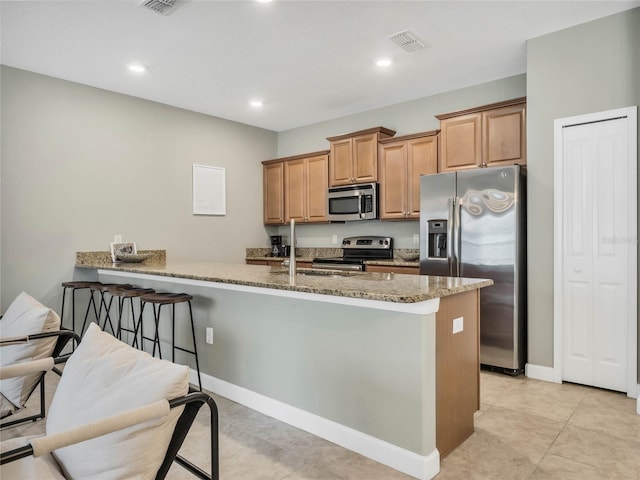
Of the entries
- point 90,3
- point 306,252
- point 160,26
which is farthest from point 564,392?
point 90,3

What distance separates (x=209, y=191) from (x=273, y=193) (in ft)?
3.33

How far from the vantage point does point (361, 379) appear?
7.45 ft

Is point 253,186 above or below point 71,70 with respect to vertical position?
below

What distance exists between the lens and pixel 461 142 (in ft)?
14.0

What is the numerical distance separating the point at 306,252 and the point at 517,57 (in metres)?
3.64

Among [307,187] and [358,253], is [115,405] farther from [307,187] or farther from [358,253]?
[307,187]

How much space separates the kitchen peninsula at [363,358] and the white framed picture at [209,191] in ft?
9.02

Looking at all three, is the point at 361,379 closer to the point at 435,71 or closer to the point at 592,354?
the point at 592,354

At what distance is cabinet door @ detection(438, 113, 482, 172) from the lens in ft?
13.6

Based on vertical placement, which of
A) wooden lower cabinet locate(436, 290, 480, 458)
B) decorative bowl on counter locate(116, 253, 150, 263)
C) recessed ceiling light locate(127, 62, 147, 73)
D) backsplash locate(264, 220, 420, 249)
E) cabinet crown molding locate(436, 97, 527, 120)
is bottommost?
wooden lower cabinet locate(436, 290, 480, 458)

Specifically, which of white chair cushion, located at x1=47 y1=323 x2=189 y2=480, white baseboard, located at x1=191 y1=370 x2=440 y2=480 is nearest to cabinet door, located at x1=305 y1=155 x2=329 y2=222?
white baseboard, located at x1=191 y1=370 x2=440 y2=480

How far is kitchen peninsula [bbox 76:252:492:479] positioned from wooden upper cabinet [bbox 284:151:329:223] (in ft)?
9.59

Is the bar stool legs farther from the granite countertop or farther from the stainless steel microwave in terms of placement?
the stainless steel microwave

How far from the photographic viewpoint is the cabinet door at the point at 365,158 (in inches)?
199
